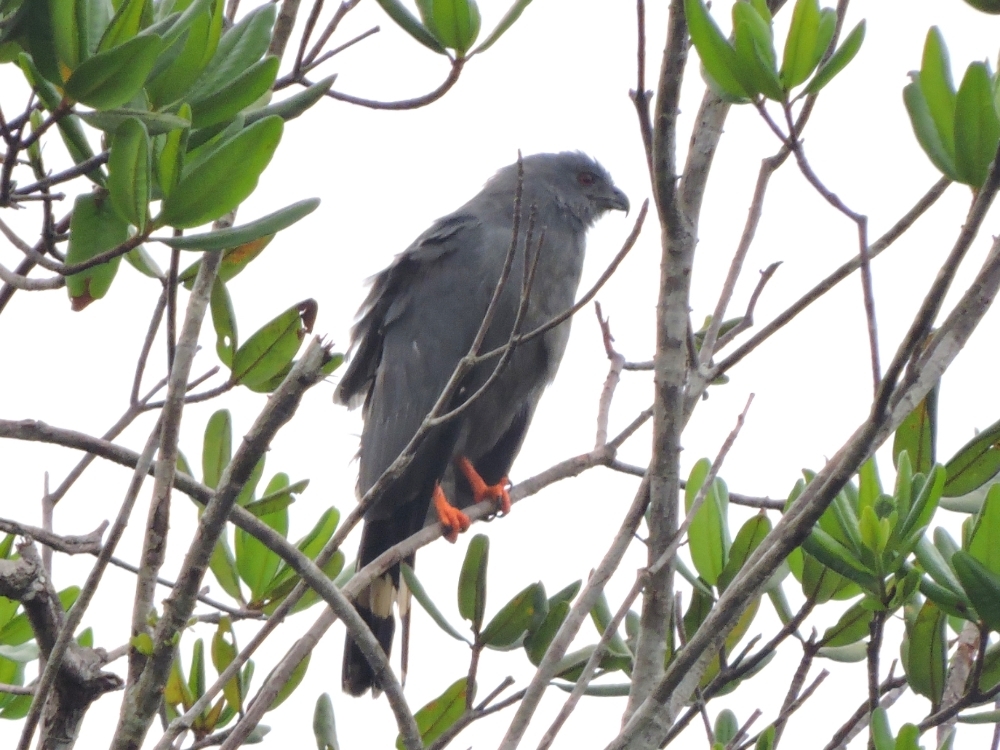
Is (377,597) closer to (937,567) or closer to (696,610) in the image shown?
(696,610)

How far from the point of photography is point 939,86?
1830 millimetres

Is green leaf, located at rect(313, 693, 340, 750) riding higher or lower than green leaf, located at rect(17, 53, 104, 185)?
lower

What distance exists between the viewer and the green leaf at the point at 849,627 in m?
2.70

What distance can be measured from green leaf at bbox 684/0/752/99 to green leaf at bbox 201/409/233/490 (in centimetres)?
175

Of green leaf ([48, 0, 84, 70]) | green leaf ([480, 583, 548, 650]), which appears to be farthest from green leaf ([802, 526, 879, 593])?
green leaf ([48, 0, 84, 70])

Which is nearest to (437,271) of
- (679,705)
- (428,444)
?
(428,444)

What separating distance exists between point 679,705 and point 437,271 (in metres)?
3.53

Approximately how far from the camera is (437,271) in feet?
18.2

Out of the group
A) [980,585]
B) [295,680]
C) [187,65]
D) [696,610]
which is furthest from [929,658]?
[187,65]

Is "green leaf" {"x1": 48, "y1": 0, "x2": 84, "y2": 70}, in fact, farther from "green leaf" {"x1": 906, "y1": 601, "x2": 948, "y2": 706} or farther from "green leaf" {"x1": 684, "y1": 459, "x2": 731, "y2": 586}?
"green leaf" {"x1": 906, "y1": 601, "x2": 948, "y2": 706}

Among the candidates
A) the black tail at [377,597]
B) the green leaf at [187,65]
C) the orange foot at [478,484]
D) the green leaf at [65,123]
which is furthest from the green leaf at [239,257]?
the orange foot at [478,484]

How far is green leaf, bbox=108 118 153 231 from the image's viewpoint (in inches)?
71.2

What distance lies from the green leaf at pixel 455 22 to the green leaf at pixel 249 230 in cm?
Answer: 84

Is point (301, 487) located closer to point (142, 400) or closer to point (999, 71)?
point (142, 400)
